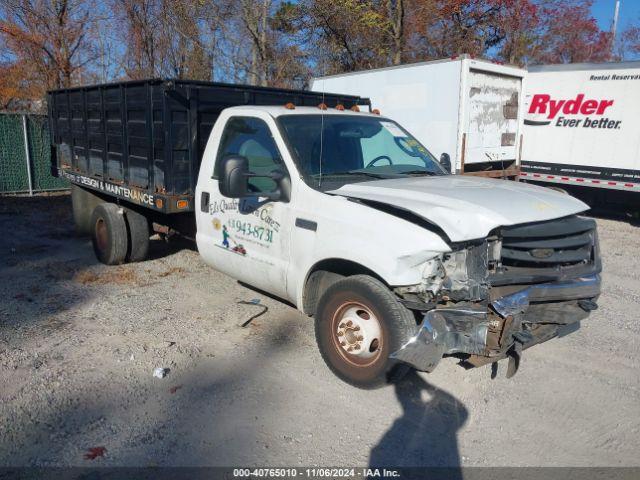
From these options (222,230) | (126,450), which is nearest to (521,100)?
(222,230)

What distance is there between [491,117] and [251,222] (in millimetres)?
6859

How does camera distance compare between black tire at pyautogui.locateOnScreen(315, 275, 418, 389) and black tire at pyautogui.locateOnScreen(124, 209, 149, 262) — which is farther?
black tire at pyautogui.locateOnScreen(124, 209, 149, 262)

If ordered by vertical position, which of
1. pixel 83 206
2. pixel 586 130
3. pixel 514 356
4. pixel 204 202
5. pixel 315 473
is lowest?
pixel 315 473

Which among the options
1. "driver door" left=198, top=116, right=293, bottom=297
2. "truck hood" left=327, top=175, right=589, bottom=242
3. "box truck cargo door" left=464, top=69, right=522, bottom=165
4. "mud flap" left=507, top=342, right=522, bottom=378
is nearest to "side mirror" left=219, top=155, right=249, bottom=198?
"driver door" left=198, top=116, right=293, bottom=297

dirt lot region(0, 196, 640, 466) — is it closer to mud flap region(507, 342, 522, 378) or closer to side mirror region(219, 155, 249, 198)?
mud flap region(507, 342, 522, 378)

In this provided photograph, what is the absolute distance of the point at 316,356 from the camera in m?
4.70

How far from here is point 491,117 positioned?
10.2 metres

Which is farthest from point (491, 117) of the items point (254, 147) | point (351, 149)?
point (254, 147)

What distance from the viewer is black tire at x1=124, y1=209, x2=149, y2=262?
7184mm

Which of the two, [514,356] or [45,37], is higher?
[45,37]

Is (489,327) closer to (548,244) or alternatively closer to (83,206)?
(548,244)

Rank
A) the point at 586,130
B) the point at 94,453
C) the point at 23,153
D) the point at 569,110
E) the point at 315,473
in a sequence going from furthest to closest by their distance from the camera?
the point at 23,153, the point at 569,110, the point at 586,130, the point at 94,453, the point at 315,473

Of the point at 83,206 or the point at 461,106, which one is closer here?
the point at 83,206

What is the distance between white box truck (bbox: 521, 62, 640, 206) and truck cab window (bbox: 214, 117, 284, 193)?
31.7ft
